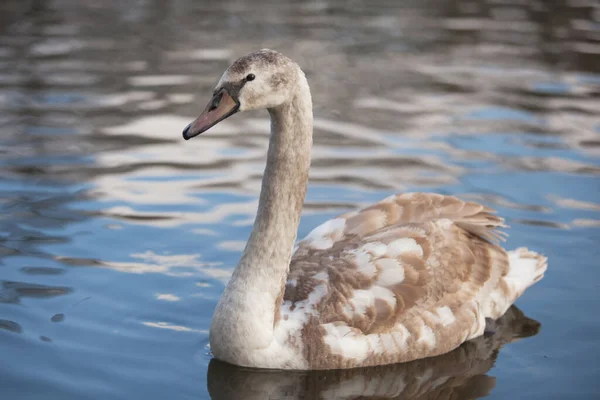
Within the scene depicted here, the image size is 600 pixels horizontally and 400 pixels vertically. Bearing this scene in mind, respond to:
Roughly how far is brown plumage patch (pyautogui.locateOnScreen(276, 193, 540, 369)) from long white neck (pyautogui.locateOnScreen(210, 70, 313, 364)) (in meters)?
0.37

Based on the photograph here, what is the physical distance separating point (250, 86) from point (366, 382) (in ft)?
7.73

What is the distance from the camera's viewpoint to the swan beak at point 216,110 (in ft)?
22.8

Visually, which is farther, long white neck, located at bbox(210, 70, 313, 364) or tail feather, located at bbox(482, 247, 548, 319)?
tail feather, located at bbox(482, 247, 548, 319)

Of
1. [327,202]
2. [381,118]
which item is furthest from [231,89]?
[381,118]

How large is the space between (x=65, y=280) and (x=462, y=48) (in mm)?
11723

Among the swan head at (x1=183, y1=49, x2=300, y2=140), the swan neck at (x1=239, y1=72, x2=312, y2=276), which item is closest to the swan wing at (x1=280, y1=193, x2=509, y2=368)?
the swan neck at (x1=239, y1=72, x2=312, y2=276)

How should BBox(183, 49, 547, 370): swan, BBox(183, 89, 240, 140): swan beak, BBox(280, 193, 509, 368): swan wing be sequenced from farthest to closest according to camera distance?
BBox(280, 193, 509, 368): swan wing
BBox(183, 49, 547, 370): swan
BBox(183, 89, 240, 140): swan beak

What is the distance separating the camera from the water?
767 cm

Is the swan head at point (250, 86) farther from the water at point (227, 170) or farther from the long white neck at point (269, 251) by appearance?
the water at point (227, 170)

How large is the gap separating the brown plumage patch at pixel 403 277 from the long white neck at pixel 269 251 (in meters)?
0.37

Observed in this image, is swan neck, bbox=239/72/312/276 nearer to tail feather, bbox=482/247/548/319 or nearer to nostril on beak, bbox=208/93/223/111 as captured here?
nostril on beak, bbox=208/93/223/111

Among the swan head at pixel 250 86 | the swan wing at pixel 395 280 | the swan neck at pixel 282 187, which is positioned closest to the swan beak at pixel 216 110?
the swan head at pixel 250 86

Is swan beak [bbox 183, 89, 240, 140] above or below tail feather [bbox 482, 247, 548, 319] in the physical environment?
above

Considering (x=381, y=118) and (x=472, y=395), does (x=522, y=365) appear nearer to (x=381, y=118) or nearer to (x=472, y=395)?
(x=472, y=395)
